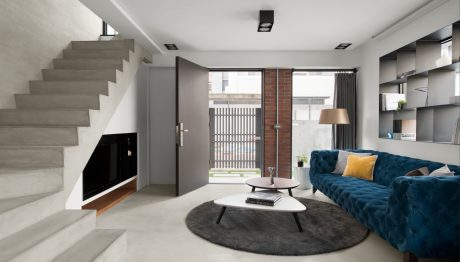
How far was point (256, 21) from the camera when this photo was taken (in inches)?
149

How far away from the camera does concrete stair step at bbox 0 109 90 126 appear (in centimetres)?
280

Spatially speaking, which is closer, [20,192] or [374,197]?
[20,192]

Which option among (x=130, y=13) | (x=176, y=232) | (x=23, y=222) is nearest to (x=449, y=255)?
(x=176, y=232)

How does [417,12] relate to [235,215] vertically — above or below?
above

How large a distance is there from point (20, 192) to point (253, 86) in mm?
6141

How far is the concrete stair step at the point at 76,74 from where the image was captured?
11.3 feet

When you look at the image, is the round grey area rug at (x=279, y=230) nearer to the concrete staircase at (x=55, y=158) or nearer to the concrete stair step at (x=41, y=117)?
the concrete staircase at (x=55, y=158)

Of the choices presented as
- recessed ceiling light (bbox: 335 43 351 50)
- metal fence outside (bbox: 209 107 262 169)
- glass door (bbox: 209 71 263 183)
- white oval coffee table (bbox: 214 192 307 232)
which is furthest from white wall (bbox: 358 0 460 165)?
metal fence outside (bbox: 209 107 262 169)

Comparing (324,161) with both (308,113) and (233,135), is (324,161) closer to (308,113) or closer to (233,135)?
(308,113)

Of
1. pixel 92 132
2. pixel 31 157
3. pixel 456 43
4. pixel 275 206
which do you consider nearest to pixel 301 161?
pixel 275 206

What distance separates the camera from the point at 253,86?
7660 mm

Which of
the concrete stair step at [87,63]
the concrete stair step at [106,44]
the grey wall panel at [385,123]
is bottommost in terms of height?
the grey wall panel at [385,123]

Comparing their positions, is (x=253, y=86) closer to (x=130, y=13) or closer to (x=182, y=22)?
(x=182, y=22)

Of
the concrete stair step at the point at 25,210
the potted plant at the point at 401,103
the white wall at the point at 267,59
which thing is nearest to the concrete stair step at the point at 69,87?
the concrete stair step at the point at 25,210
